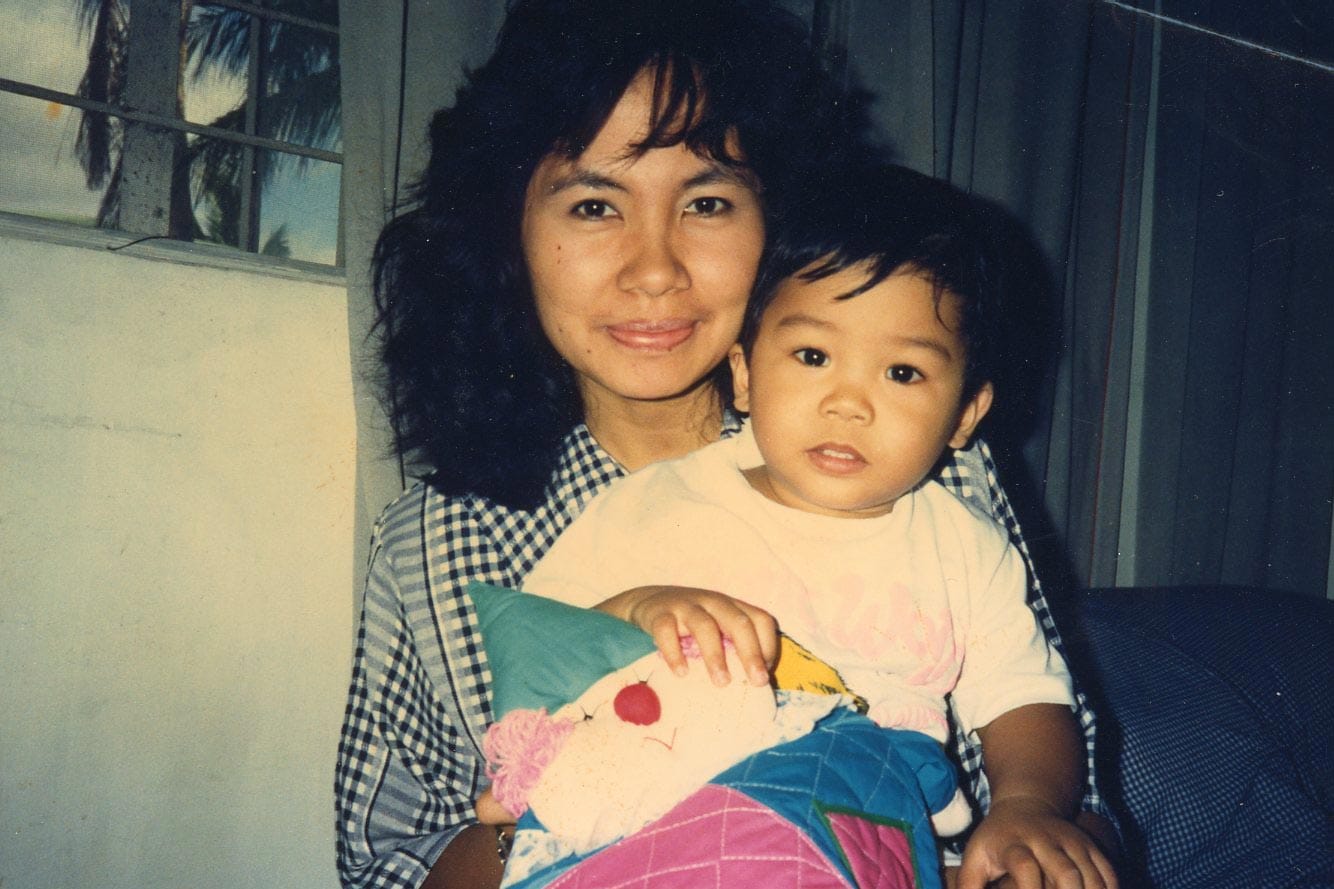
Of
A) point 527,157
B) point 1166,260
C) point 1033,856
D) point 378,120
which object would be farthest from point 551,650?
point 1166,260

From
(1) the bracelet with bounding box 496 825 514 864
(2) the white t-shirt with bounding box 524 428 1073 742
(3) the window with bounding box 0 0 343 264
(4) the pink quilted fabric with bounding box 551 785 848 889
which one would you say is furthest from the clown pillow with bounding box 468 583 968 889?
(3) the window with bounding box 0 0 343 264

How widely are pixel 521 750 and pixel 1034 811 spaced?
489 mm

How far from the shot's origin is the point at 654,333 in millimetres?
1174

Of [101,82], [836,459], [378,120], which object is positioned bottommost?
[836,459]

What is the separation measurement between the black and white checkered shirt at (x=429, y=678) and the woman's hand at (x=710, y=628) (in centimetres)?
42

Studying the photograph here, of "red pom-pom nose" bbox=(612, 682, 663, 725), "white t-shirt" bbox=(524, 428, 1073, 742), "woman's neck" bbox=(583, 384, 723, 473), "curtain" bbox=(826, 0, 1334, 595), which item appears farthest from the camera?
"curtain" bbox=(826, 0, 1334, 595)

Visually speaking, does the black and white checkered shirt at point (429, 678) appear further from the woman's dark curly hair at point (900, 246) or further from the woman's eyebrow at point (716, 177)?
the woman's eyebrow at point (716, 177)

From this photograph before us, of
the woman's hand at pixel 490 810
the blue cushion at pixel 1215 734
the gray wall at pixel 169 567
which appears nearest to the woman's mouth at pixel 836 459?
the woman's hand at pixel 490 810

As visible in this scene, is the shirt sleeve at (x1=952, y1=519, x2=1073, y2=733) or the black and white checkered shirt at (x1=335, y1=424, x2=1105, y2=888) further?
the black and white checkered shirt at (x1=335, y1=424, x2=1105, y2=888)

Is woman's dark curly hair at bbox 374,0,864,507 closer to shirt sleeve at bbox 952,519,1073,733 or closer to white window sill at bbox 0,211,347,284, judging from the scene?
white window sill at bbox 0,211,347,284

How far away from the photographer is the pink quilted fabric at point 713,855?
2.11 ft

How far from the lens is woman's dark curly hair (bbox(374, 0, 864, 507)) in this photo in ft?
3.93

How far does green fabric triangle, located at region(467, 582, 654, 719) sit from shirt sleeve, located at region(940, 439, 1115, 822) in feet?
1.75

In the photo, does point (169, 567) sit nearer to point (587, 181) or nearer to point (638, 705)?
point (587, 181)
